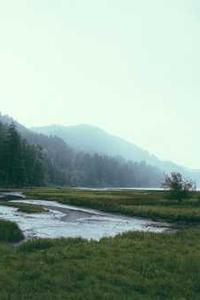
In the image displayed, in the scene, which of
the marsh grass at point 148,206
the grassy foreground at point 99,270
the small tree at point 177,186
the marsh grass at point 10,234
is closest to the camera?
the grassy foreground at point 99,270

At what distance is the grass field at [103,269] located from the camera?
1975 cm

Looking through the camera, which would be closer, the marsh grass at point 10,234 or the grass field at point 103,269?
the grass field at point 103,269

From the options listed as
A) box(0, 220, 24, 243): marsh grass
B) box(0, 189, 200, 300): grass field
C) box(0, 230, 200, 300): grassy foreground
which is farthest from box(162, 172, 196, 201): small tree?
box(0, 230, 200, 300): grassy foreground

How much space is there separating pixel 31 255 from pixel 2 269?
13.4 feet

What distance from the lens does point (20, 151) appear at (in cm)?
13950

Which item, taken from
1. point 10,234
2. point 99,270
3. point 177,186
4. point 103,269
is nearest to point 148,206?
point 177,186

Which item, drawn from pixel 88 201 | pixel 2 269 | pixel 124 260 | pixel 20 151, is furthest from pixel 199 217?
pixel 20 151

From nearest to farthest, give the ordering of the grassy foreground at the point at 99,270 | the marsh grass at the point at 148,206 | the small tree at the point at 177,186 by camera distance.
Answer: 1. the grassy foreground at the point at 99,270
2. the marsh grass at the point at 148,206
3. the small tree at the point at 177,186

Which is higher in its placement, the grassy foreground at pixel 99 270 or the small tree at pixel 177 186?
the small tree at pixel 177 186

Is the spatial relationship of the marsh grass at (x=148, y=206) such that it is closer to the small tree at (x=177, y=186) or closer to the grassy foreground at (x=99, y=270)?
the small tree at (x=177, y=186)

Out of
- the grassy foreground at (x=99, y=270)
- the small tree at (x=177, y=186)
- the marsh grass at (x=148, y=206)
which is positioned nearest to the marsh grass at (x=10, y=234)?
the grassy foreground at (x=99, y=270)

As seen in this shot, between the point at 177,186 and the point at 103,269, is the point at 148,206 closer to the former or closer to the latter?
the point at 177,186

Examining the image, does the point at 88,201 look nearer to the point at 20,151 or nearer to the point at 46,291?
the point at 20,151

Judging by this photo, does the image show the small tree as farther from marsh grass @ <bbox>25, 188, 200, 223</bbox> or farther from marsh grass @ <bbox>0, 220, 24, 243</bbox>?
marsh grass @ <bbox>0, 220, 24, 243</bbox>
